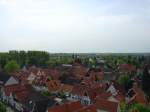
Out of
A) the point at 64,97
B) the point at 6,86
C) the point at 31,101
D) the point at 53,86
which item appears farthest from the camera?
the point at 53,86

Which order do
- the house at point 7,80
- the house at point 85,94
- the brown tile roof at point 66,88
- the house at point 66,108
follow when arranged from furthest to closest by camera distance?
the house at point 7,80, the brown tile roof at point 66,88, the house at point 85,94, the house at point 66,108

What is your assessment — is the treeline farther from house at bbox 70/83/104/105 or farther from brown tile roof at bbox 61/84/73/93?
house at bbox 70/83/104/105

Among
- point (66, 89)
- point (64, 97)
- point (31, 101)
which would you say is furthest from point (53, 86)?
point (31, 101)

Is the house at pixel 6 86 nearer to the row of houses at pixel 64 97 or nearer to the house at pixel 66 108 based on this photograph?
the row of houses at pixel 64 97

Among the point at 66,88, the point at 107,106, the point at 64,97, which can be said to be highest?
the point at 107,106

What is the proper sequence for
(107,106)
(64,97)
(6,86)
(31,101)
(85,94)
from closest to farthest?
(107,106) → (31,101) → (85,94) → (64,97) → (6,86)

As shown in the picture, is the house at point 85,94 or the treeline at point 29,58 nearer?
the house at point 85,94

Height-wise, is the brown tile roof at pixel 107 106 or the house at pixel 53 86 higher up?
the brown tile roof at pixel 107 106

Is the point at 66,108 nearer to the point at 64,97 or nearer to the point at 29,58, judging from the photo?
the point at 64,97

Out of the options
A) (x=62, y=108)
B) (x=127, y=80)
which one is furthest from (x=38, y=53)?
(x=62, y=108)

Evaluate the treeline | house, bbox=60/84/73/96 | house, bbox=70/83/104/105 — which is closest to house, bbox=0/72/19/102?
house, bbox=60/84/73/96

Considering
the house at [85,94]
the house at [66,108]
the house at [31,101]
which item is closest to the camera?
the house at [66,108]

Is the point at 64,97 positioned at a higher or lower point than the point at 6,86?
lower

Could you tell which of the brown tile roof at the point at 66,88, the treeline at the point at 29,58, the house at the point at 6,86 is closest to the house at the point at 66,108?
the brown tile roof at the point at 66,88
